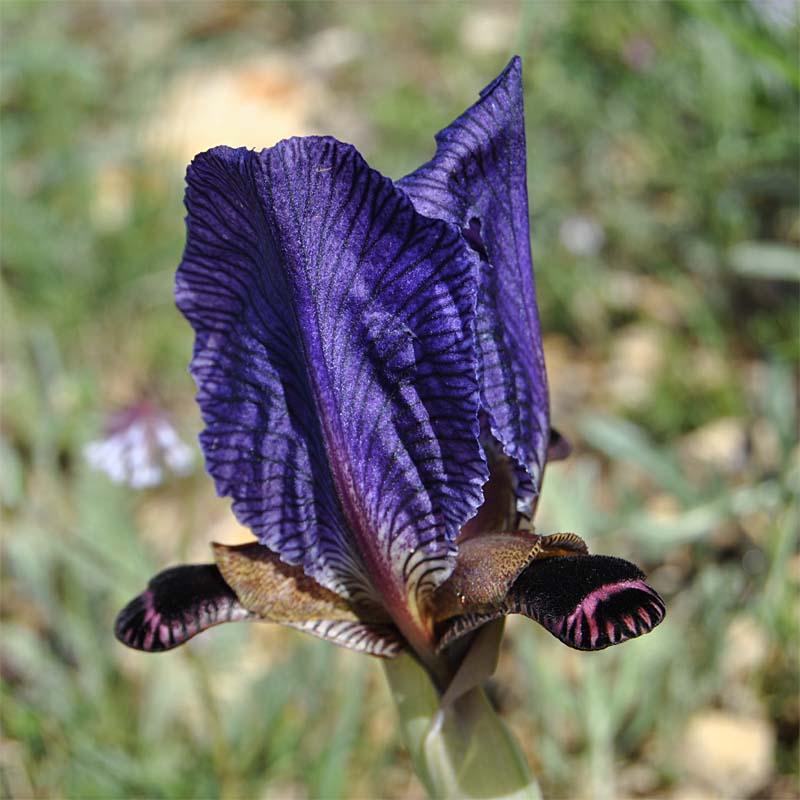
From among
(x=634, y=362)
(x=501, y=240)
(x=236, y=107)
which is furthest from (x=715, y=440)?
(x=236, y=107)

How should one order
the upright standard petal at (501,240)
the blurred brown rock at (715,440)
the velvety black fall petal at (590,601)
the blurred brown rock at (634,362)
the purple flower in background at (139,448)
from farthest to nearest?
the blurred brown rock at (634,362), the blurred brown rock at (715,440), the purple flower in background at (139,448), the upright standard petal at (501,240), the velvety black fall petal at (590,601)

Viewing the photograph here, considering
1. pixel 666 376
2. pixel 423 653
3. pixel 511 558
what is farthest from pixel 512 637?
pixel 511 558

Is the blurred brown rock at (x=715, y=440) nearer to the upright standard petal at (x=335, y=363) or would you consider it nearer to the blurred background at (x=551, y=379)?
the blurred background at (x=551, y=379)

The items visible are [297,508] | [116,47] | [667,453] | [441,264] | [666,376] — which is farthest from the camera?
[116,47]

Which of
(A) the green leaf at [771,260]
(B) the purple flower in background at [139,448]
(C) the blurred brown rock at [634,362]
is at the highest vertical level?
(C) the blurred brown rock at [634,362]

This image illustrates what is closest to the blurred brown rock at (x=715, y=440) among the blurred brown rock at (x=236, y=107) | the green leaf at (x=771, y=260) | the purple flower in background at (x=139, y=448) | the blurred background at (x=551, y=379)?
the blurred background at (x=551, y=379)

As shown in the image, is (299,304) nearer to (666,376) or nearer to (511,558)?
(511,558)

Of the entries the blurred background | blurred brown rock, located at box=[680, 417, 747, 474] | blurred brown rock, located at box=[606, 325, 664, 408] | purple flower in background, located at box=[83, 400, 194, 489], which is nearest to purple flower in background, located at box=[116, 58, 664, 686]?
the blurred background

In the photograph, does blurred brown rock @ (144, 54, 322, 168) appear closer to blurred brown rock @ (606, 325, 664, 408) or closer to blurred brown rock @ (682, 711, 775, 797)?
blurred brown rock @ (606, 325, 664, 408)
